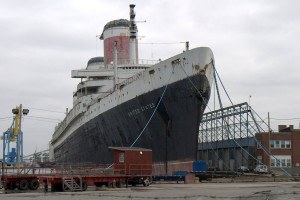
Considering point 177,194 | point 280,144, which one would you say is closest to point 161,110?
point 177,194

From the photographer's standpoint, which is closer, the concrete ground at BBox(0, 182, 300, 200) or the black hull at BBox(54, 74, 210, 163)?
the concrete ground at BBox(0, 182, 300, 200)

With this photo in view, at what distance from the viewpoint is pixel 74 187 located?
24203mm

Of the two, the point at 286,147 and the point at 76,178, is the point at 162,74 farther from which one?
the point at 286,147

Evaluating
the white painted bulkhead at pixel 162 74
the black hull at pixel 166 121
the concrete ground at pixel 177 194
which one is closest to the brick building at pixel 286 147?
the white painted bulkhead at pixel 162 74

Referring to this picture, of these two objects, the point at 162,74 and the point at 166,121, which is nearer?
the point at 166,121

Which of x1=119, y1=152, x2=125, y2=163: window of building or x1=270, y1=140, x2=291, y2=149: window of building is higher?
x1=270, y1=140, x2=291, y2=149: window of building

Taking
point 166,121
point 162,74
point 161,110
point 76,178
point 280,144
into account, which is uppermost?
point 162,74

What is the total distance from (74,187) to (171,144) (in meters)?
8.51

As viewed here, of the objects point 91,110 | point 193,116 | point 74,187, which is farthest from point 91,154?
point 74,187

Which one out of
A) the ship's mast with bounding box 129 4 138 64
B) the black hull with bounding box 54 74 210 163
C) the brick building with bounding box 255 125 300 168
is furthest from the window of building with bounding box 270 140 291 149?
the black hull with bounding box 54 74 210 163

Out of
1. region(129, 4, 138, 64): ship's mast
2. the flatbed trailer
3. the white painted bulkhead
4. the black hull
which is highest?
region(129, 4, 138, 64): ship's mast

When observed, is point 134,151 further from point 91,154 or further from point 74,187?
point 91,154

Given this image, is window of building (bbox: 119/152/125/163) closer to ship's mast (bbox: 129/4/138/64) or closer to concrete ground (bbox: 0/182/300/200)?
concrete ground (bbox: 0/182/300/200)

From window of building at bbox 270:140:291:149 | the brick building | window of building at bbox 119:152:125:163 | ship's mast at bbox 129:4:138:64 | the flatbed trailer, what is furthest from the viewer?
window of building at bbox 270:140:291:149
